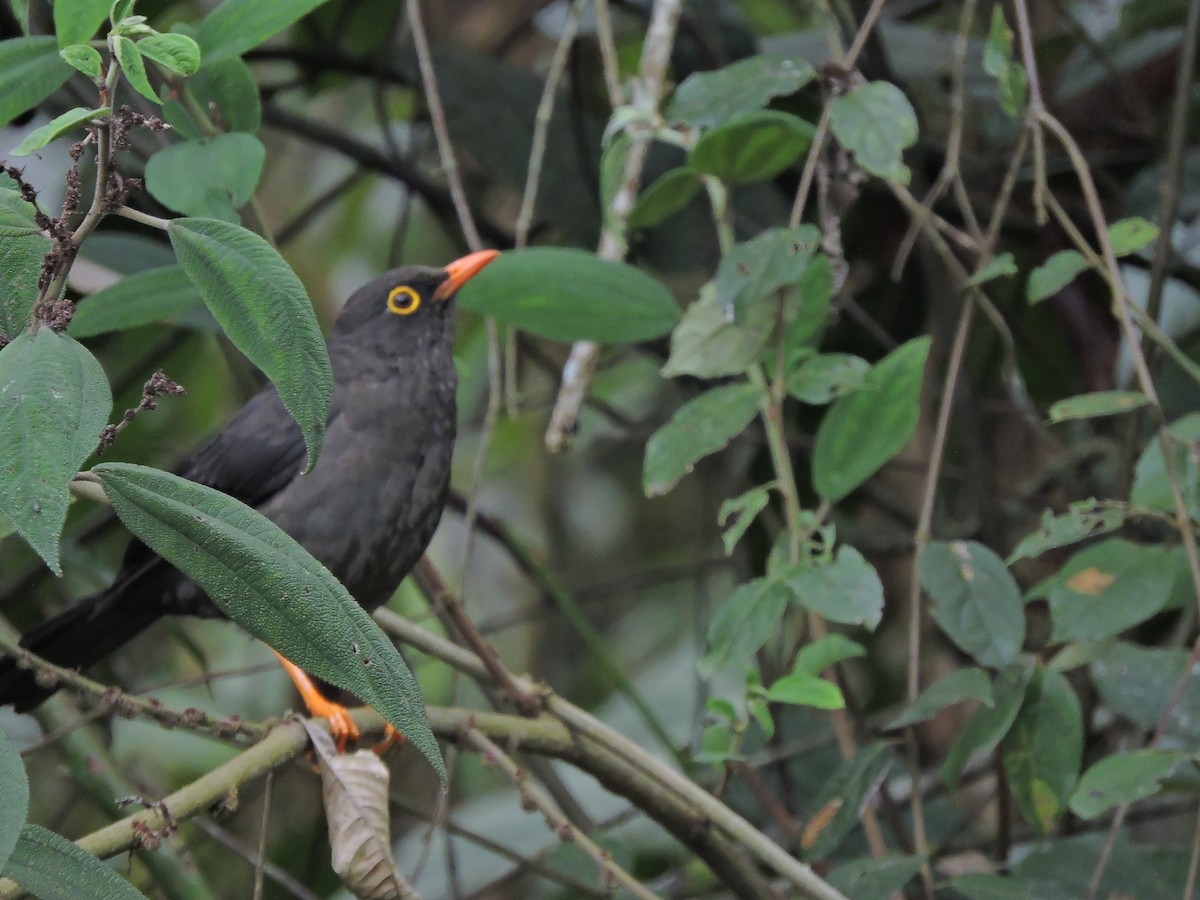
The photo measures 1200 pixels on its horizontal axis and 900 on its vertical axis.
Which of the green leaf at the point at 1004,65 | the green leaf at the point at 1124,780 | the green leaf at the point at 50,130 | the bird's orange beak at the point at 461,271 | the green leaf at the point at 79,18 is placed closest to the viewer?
the green leaf at the point at 50,130

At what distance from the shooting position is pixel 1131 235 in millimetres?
2488

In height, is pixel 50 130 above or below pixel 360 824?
above

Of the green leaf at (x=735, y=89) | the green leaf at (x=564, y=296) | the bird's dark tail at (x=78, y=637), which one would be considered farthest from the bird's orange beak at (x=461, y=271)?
the bird's dark tail at (x=78, y=637)

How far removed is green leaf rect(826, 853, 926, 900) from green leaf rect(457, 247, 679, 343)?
109cm

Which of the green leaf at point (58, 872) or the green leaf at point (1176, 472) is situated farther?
the green leaf at point (1176, 472)

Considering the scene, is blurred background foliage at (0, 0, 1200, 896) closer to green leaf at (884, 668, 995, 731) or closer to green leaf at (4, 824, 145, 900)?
green leaf at (884, 668, 995, 731)

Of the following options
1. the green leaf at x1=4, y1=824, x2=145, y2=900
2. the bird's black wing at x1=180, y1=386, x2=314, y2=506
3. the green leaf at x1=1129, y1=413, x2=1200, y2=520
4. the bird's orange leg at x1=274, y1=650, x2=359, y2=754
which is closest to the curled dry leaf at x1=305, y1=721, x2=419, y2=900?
the bird's orange leg at x1=274, y1=650, x2=359, y2=754

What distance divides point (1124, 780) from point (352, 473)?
158 cm

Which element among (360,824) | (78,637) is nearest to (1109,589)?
(360,824)

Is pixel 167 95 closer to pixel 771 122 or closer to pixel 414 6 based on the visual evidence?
pixel 414 6

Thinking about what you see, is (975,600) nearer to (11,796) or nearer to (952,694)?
(952,694)

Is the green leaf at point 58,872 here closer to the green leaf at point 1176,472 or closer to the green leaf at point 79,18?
the green leaf at point 79,18

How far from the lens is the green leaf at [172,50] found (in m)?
1.27

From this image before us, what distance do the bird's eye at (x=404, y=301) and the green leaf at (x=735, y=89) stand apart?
0.75m
